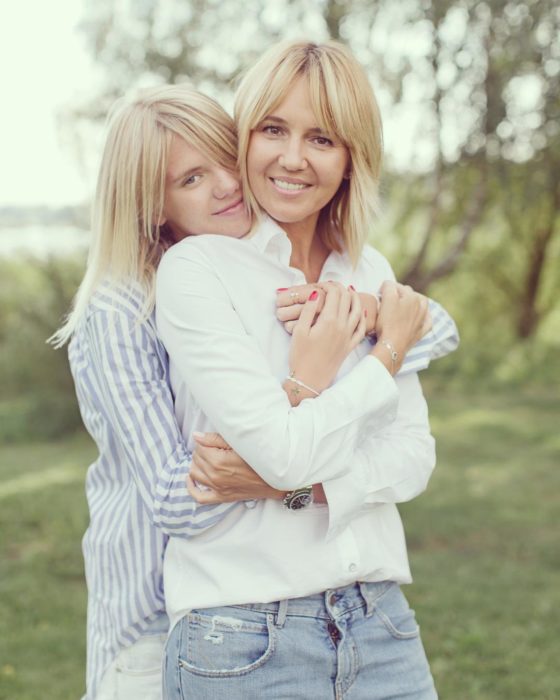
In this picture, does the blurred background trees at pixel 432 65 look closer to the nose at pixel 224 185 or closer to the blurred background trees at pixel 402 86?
the blurred background trees at pixel 402 86

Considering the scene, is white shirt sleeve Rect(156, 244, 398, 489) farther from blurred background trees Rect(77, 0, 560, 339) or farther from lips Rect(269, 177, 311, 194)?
blurred background trees Rect(77, 0, 560, 339)

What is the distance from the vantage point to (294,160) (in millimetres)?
1982

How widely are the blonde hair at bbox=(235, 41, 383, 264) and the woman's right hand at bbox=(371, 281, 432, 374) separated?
22 cm

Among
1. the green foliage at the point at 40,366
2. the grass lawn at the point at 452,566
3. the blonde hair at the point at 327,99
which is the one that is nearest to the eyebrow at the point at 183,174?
the blonde hair at the point at 327,99

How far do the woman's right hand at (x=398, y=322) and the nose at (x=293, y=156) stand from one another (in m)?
0.34

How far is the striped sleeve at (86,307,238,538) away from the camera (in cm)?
185

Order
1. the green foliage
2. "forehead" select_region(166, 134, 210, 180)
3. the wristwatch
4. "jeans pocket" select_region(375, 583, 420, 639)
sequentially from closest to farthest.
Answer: the wristwatch < "jeans pocket" select_region(375, 583, 420, 639) < "forehead" select_region(166, 134, 210, 180) < the green foliage

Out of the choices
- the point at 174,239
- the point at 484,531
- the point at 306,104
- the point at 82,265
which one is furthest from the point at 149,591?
the point at 82,265

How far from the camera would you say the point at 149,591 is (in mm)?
2020

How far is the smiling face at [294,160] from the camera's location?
78.0 inches

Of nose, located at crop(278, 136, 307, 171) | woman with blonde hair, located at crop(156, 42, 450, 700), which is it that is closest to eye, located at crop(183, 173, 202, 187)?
woman with blonde hair, located at crop(156, 42, 450, 700)

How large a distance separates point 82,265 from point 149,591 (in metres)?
7.08

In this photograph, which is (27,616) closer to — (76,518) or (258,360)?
(76,518)

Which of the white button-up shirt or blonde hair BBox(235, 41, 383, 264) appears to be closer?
the white button-up shirt
